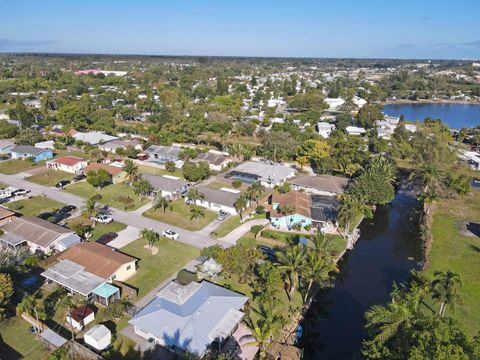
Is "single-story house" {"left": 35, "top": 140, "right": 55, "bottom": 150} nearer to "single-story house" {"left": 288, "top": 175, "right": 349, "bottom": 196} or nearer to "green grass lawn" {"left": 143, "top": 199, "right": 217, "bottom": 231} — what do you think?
"green grass lawn" {"left": 143, "top": 199, "right": 217, "bottom": 231}

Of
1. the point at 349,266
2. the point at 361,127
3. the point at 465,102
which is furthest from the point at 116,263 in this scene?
the point at 465,102

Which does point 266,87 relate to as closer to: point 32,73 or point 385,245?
point 32,73

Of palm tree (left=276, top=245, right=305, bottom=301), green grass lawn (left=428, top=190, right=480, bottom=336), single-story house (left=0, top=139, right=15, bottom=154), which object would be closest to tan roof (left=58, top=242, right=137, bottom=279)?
palm tree (left=276, top=245, right=305, bottom=301)

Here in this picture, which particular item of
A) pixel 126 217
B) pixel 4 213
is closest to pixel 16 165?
pixel 4 213

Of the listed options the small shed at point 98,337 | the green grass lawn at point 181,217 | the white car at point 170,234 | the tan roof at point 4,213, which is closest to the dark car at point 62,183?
the tan roof at point 4,213

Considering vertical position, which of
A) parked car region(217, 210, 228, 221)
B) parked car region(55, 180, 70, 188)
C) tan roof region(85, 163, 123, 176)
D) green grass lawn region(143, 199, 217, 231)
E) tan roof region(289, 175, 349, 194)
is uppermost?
tan roof region(85, 163, 123, 176)

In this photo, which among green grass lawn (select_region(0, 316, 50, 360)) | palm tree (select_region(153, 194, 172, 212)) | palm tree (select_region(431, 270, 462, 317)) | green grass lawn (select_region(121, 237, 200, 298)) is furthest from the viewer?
palm tree (select_region(153, 194, 172, 212))

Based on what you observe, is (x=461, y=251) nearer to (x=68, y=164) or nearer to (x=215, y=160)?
(x=215, y=160)
